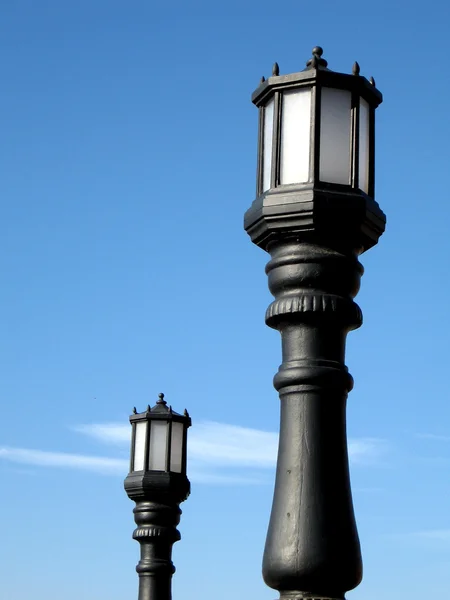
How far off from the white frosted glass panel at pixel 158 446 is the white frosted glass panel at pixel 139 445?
83 mm

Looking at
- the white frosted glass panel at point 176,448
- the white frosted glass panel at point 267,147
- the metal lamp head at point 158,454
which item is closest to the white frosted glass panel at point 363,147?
the white frosted glass panel at point 267,147

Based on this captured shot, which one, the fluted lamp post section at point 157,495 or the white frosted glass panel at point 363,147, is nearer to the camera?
the white frosted glass panel at point 363,147

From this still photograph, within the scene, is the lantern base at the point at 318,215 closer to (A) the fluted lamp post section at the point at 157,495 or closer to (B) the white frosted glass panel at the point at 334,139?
(B) the white frosted glass panel at the point at 334,139

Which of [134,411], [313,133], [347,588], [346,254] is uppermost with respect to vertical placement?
[134,411]

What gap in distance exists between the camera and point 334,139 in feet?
13.9

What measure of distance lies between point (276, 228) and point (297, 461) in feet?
2.88

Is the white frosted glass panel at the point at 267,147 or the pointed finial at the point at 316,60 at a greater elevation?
the pointed finial at the point at 316,60

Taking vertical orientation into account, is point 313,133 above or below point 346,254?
above

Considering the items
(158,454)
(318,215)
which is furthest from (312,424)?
(158,454)

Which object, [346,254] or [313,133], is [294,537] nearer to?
[346,254]

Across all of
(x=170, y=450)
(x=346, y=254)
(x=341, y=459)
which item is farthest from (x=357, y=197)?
(x=170, y=450)

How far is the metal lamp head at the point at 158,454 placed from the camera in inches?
391

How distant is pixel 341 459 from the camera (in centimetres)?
400

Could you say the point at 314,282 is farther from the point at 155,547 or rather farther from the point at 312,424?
the point at 155,547
